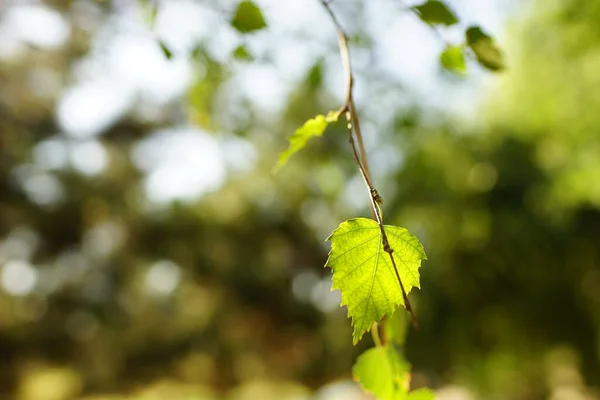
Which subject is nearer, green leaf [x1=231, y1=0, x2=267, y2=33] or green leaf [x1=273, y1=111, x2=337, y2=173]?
green leaf [x1=273, y1=111, x2=337, y2=173]

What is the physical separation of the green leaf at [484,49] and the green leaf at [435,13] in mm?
33

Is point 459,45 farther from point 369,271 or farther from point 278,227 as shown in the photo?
point 278,227

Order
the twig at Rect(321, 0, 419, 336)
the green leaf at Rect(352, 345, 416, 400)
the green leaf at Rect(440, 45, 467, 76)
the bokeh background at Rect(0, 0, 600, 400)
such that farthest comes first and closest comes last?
the bokeh background at Rect(0, 0, 600, 400), the green leaf at Rect(440, 45, 467, 76), the green leaf at Rect(352, 345, 416, 400), the twig at Rect(321, 0, 419, 336)

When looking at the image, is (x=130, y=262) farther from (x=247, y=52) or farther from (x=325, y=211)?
(x=247, y=52)

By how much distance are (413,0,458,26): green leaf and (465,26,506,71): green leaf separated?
0.03m

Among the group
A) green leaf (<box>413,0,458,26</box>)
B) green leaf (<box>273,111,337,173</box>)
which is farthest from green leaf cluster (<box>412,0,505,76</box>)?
green leaf (<box>273,111,337,173</box>)

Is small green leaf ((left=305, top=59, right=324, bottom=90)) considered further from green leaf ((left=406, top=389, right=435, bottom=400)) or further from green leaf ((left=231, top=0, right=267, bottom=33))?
green leaf ((left=406, top=389, right=435, bottom=400))

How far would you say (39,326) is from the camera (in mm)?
4793

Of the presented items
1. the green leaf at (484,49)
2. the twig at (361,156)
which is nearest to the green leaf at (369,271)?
the twig at (361,156)

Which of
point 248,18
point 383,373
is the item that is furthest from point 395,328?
point 248,18

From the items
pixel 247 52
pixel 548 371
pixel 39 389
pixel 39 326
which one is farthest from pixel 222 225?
Answer: pixel 247 52

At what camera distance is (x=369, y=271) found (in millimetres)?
314

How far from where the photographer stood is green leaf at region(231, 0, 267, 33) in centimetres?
53

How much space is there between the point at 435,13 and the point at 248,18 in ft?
0.61
